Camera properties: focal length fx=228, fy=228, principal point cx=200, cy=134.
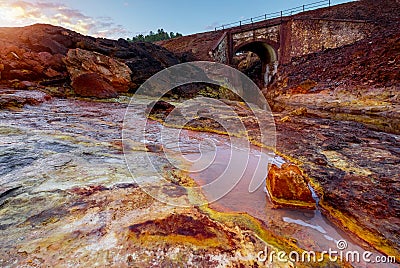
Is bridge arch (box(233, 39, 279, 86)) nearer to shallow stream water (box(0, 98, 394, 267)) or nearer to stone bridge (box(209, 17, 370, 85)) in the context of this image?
stone bridge (box(209, 17, 370, 85))

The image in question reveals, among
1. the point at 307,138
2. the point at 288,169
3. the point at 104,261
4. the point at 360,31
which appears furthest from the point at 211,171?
the point at 360,31

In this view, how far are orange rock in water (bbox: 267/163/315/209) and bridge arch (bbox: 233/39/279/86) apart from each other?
18640 millimetres

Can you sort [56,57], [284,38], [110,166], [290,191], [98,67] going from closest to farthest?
[290,191]
[110,166]
[98,67]
[56,57]
[284,38]

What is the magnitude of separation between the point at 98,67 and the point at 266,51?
15.0m

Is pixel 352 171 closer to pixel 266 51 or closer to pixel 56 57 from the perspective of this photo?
pixel 56 57

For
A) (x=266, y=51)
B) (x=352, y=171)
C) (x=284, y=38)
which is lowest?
(x=352, y=171)

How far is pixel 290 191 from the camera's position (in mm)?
2162

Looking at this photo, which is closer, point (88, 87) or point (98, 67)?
point (88, 87)

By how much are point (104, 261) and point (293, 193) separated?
1675mm

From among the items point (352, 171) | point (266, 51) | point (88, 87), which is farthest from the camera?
point (266, 51)

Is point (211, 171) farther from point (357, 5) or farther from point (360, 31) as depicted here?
point (357, 5)

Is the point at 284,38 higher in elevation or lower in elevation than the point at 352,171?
higher

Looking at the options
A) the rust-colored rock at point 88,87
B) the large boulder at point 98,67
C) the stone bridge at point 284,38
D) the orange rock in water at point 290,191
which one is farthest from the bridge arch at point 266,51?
the orange rock in water at point 290,191

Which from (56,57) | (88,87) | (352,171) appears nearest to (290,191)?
(352,171)
